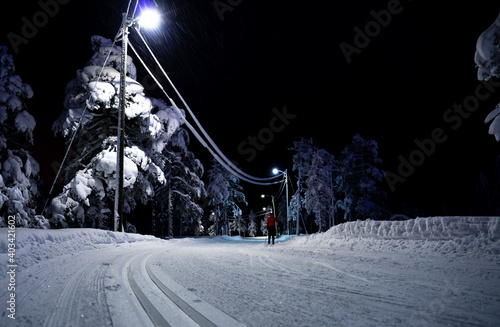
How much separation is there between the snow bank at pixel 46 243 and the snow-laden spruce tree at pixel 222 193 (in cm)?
2855

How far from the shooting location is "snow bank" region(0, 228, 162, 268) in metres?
5.10

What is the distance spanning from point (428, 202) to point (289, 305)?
56580 millimetres

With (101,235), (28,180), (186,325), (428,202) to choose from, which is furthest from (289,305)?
(428,202)

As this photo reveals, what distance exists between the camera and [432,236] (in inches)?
305

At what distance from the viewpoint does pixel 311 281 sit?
13.0ft

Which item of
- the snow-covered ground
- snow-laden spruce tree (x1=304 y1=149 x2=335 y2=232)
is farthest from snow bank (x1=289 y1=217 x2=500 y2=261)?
snow-laden spruce tree (x1=304 y1=149 x2=335 y2=232)

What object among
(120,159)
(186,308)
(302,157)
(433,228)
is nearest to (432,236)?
(433,228)

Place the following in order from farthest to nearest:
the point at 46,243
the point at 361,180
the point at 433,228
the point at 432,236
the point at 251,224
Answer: the point at 251,224
the point at 361,180
the point at 433,228
the point at 432,236
the point at 46,243

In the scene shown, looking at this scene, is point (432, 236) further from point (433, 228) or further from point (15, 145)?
point (15, 145)

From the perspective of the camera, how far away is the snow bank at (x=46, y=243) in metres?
5.10

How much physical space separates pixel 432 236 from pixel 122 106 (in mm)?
15591

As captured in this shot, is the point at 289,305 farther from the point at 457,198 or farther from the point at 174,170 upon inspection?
the point at 457,198

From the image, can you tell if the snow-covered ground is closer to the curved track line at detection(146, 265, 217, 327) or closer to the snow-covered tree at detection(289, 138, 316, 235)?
the curved track line at detection(146, 265, 217, 327)

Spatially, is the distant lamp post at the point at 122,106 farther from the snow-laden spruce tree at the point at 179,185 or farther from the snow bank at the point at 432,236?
the snow-laden spruce tree at the point at 179,185
